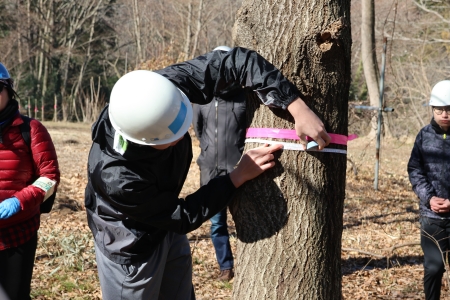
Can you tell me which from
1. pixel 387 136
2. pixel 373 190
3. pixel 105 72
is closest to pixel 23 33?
pixel 105 72

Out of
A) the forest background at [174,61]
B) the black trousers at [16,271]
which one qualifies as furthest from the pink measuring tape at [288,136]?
the forest background at [174,61]

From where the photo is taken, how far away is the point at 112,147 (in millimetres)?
2438

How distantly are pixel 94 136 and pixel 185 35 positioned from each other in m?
21.5

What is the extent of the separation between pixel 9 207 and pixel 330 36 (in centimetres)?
212

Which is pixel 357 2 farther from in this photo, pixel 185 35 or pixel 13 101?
pixel 13 101

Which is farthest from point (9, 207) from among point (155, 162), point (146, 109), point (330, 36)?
point (330, 36)

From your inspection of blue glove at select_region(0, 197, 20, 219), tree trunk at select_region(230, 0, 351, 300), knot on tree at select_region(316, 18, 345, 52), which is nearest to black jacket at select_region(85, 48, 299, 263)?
tree trunk at select_region(230, 0, 351, 300)

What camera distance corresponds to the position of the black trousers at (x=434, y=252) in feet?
13.4

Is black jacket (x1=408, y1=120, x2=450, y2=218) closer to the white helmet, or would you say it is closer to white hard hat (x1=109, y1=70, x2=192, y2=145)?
the white helmet

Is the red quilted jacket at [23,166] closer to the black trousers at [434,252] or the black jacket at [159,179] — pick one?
the black jacket at [159,179]

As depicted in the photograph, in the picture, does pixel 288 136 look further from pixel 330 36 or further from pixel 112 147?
pixel 112 147

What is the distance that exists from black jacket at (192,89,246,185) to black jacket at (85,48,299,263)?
7.46 feet

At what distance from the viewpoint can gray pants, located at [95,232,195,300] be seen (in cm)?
262

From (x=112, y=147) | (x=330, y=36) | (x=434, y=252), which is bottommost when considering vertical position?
(x=434, y=252)
